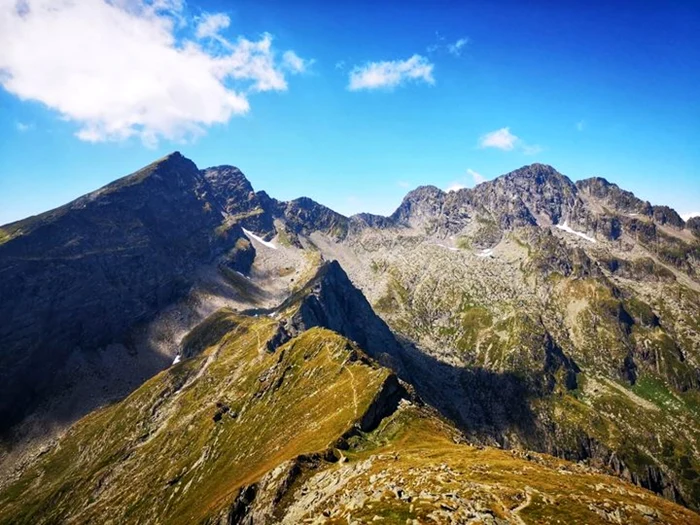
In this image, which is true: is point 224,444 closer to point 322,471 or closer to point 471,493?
point 322,471

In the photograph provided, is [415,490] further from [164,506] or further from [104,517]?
[104,517]

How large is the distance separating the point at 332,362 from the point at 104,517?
87.6 m

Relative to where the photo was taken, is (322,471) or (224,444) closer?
(322,471)

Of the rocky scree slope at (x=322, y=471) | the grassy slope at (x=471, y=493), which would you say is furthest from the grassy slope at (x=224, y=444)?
the grassy slope at (x=471, y=493)

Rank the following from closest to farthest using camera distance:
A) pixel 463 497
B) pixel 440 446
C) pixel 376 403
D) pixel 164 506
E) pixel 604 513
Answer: pixel 604 513 < pixel 463 497 < pixel 440 446 < pixel 376 403 < pixel 164 506

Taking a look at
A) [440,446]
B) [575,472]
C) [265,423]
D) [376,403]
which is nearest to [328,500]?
[440,446]

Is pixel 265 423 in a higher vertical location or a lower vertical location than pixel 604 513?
lower

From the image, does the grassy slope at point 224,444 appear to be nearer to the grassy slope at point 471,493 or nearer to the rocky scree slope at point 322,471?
the rocky scree slope at point 322,471

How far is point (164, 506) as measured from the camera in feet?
442

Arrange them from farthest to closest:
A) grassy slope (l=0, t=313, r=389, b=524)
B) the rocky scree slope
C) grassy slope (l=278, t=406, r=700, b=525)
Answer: grassy slope (l=0, t=313, r=389, b=524) → the rocky scree slope → grassy slope (l=278, t=406, r=700, b=525)

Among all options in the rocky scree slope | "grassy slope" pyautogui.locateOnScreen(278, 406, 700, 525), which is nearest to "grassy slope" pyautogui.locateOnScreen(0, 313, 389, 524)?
the rocky scree slope

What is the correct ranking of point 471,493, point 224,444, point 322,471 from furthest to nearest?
point 224,444, point 322,471, point 471,493

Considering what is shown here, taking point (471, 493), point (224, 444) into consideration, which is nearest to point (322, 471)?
point (471, 493)

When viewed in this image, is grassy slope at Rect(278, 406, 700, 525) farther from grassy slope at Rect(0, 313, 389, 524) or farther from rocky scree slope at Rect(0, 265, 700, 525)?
grassy slope at Rect(0, 313, 389, 524)
